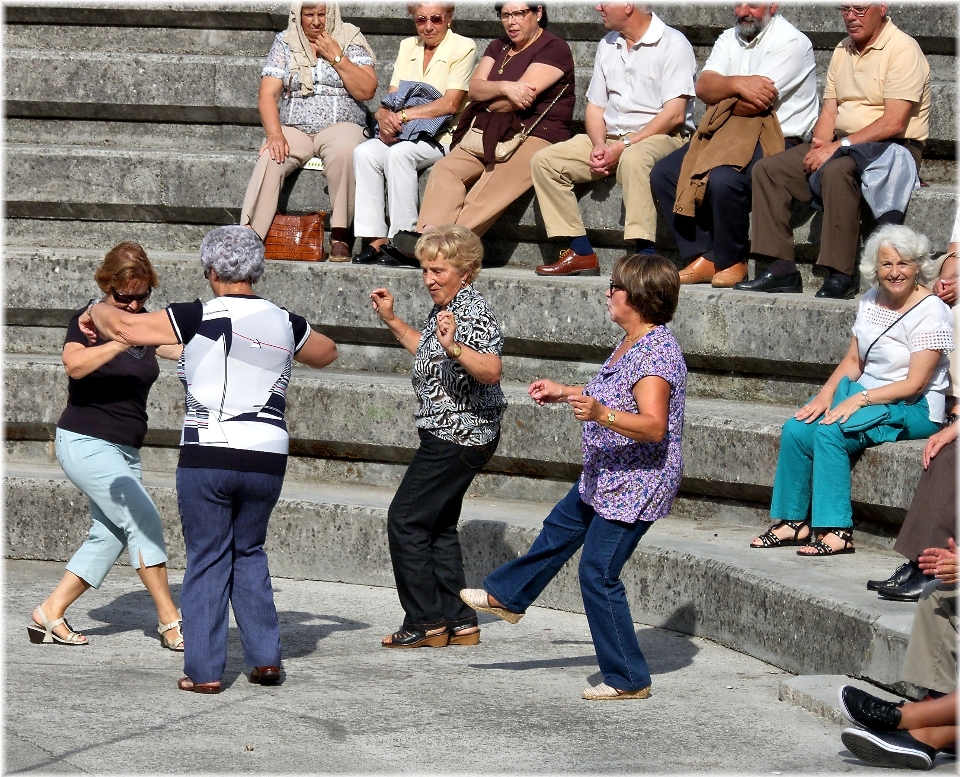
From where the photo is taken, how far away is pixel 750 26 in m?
7.88

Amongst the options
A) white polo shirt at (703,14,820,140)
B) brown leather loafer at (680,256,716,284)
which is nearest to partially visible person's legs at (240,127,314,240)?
brown leather loafer at (680,256,716,284)

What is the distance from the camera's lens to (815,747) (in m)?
4.52

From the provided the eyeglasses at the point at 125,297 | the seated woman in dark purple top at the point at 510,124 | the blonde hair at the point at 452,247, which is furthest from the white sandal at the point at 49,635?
the seated woman in dark purple top at the point at 510,124

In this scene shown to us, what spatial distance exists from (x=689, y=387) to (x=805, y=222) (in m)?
1.18

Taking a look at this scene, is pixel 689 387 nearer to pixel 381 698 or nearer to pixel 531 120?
pixel 531 120

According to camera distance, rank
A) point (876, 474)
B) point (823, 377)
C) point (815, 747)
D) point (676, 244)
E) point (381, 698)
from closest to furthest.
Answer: point (815, 747), point (381, 698), point (876, 474), point (823, 377), point (676, 244)

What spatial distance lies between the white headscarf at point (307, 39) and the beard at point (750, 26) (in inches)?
92.8

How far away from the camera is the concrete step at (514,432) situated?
607 centimetres

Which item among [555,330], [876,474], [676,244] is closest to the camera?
[876,474]

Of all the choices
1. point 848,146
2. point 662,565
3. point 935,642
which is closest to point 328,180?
point 848,146

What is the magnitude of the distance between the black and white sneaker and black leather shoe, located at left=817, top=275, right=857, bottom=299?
3.34 metres

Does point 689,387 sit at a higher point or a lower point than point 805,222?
lower

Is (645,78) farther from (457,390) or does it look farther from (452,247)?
(457,390)

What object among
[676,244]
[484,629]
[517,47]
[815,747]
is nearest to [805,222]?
[676,244]
